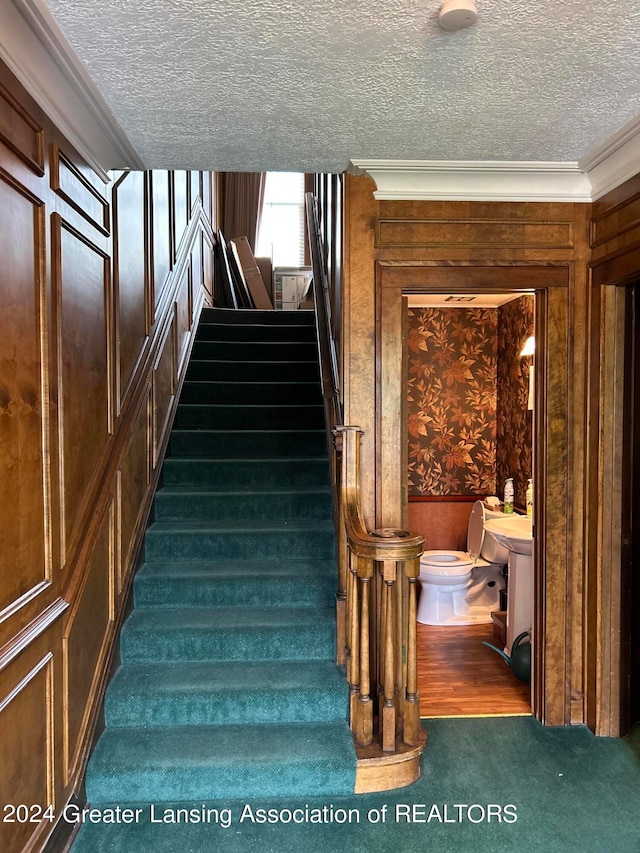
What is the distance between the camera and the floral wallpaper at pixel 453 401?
15.4 ft

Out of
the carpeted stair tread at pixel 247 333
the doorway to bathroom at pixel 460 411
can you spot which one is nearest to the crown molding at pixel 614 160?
the doorway to bathroom at pixel 460 411

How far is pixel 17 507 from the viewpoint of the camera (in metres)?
1.53

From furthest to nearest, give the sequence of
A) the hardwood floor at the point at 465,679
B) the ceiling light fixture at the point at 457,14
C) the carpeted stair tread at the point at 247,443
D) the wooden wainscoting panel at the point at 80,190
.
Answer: the carpeted stair tread at the point at 247,443 → the hardwood floor at the point at 465,679 → the wooden wainscoting panel at the point at 80,190 → the ceiling light fixture at the point at 457,14

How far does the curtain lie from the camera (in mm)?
6980

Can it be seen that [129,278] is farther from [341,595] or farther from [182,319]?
[341,595]

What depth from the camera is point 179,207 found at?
4.01m

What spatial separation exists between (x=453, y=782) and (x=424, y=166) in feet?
7.98

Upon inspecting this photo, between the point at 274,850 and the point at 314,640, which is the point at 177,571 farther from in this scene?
the point at 274,850

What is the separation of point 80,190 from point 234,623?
6.14 ft

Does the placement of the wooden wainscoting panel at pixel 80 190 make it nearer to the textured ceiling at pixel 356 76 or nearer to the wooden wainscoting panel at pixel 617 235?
the textured ceiling at pixel 356 76

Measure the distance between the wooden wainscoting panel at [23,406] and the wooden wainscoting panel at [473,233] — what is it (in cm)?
141

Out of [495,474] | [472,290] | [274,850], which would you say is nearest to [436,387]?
[495,474]

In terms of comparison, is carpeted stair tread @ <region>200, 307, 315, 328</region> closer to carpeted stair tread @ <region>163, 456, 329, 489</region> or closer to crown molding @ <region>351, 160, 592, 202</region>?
carpeted stair tread @ <region>163, 456, 329, 489</region>

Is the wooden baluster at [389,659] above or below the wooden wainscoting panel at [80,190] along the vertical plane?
below
